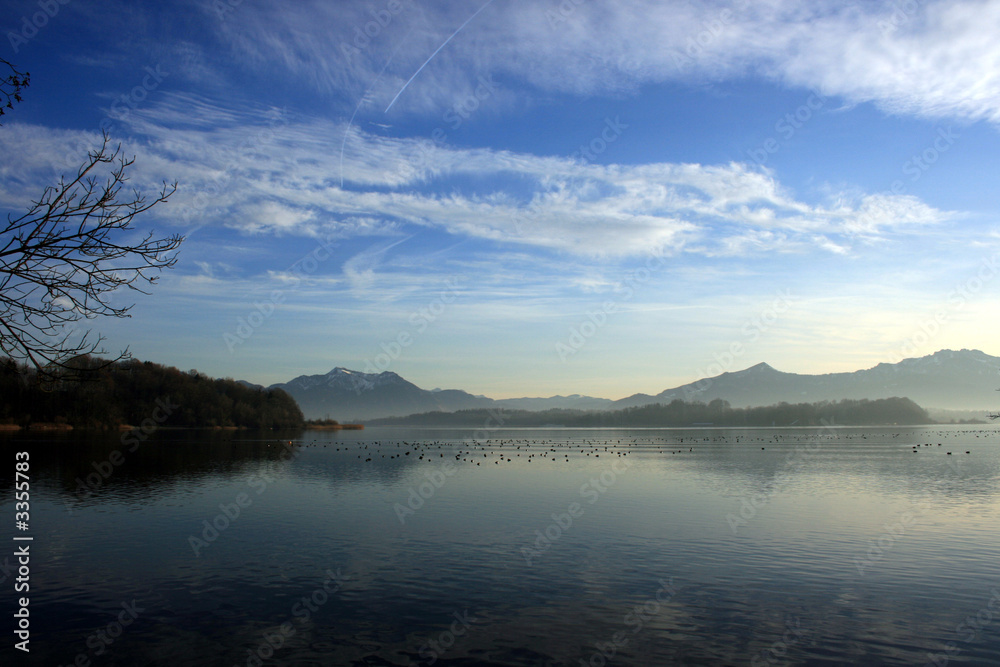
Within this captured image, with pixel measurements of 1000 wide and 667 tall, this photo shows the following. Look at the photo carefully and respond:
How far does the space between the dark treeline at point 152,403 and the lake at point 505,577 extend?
266ft


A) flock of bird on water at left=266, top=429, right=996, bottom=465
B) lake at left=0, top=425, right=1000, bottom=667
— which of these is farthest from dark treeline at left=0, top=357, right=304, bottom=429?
lake at left=0, top=425, right=1000, bottom=667

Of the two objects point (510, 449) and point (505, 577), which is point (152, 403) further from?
point (505, 577)

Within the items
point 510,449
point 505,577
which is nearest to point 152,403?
point 510,449

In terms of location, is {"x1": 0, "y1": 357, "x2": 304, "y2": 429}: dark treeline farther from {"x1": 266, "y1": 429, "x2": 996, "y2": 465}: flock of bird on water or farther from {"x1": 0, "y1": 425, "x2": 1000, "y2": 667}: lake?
{"x1": 0, "y1": 425, "x2": 1000, "y2": 667}: lake

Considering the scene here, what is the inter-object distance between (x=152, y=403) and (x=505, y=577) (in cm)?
15863

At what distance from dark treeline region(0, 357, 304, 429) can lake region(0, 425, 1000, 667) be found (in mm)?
81140

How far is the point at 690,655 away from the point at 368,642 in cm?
611

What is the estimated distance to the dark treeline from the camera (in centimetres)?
11256

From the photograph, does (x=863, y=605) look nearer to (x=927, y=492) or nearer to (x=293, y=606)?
(x=293, y=606)

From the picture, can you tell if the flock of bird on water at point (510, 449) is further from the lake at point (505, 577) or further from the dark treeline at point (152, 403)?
the dark treeline at point (152, 403)

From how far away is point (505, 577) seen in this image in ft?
52.7

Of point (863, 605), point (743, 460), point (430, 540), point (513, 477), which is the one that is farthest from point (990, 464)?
point (430, 540)

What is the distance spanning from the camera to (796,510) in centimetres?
2791

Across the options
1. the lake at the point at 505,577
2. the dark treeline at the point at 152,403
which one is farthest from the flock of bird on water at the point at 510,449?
the dark treeline at the point at 152,403
